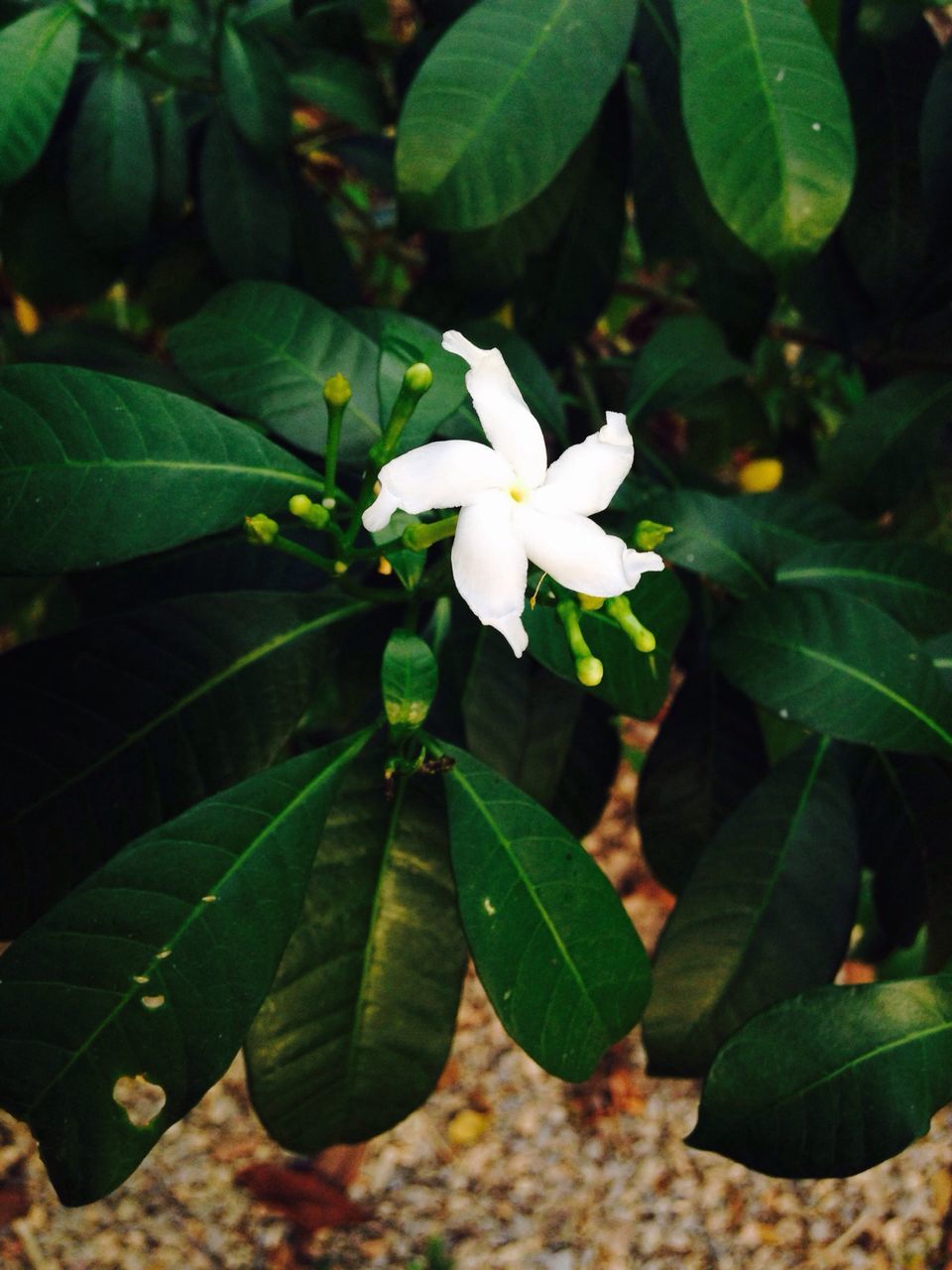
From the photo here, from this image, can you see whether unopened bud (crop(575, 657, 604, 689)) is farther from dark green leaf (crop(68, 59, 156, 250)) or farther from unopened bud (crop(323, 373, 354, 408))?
dark green leaf (crop(68, 59, 156, 250))

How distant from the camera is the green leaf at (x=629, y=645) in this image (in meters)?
0.78

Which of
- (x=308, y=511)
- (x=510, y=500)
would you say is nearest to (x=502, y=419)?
(x=510, y=500)

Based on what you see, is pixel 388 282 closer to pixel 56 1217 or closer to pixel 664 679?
pixel 664 679

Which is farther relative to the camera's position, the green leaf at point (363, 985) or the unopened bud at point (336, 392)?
the green leaf at point (363, 985)

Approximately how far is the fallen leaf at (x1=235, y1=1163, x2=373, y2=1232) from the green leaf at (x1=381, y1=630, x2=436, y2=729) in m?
1.42

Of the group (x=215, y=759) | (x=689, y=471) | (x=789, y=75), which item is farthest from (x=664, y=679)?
(x=689, y=471)

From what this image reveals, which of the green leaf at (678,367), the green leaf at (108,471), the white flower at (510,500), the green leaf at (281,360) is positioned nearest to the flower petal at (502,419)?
the white flower at (510,500)

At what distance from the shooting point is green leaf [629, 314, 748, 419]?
4.17 ft

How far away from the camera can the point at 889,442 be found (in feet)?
4.31

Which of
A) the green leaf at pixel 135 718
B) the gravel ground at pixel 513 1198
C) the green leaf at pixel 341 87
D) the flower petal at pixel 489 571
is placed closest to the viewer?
the flower petal at pixel 489 571

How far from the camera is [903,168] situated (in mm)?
1122

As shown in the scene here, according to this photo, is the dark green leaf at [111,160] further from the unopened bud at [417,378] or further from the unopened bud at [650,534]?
the unopened bud at [650,534]

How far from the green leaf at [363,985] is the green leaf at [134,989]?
0.11 meters

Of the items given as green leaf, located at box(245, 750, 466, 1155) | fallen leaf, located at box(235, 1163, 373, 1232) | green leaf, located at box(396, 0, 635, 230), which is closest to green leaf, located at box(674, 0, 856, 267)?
green leaf, located at box(396, 0, 635, 230)
